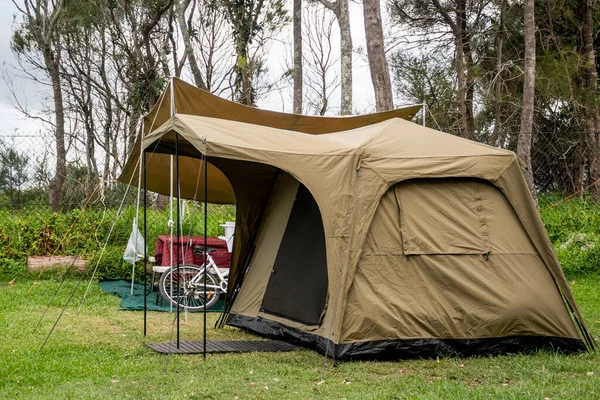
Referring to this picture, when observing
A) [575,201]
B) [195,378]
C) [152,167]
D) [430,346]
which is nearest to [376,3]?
[152,167]

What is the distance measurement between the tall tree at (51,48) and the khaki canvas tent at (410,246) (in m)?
9.00

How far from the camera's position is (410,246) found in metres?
5.77

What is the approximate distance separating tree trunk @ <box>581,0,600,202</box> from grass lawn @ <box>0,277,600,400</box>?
9269 millimetres

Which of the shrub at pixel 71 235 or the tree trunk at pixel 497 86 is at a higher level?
the tree trunk at pixel 497 86

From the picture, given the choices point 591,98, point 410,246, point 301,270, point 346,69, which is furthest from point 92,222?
point 591,98

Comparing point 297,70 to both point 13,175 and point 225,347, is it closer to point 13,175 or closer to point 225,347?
point 13,175

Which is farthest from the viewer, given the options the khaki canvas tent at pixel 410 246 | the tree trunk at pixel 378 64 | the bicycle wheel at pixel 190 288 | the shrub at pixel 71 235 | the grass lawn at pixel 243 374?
the shrub at pixel 71 235

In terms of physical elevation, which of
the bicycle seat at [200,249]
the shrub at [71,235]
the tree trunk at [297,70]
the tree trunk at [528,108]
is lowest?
the bicycle seat at [200,249]

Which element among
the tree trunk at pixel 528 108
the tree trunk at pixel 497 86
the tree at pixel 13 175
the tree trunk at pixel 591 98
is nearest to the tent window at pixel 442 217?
the tree trunk at pixel 528 108

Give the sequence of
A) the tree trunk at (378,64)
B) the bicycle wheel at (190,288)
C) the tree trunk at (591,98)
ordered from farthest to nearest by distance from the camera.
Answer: the tree trunk at (591,98), the tree trunk at (378,64), the bicycle wheel at (190,288)

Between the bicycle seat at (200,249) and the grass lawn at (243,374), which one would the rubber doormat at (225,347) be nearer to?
the grass lawn at (243,374)

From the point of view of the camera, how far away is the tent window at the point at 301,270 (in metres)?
6.24

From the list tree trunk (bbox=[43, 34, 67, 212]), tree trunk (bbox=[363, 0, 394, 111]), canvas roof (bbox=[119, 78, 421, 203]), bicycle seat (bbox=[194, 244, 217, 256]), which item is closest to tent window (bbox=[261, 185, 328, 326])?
canvas roof (bbox=[119, 78, 421, 203])

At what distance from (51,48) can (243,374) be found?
1681 cm
